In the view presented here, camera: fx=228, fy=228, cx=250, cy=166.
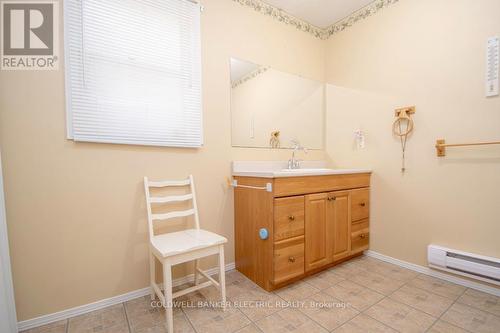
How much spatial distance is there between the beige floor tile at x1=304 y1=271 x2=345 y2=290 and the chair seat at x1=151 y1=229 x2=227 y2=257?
0.86 meters

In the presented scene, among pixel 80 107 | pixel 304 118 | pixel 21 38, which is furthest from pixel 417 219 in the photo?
pixel 21 38

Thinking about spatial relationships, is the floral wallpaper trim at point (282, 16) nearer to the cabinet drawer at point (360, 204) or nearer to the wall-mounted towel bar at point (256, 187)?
the wall-mounted towel bar at point (256, 187)

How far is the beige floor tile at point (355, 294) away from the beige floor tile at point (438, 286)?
39 centimetres

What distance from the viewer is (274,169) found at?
7.38 ft

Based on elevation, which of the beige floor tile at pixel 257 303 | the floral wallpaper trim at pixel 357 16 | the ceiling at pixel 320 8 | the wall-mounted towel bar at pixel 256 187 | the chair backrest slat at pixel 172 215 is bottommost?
the beige floor tile at pixel 257 303

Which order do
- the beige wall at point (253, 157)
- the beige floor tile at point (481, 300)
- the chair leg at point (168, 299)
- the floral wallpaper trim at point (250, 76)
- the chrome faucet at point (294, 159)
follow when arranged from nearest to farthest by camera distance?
the chair leg at point (168, 299) → the beige wall at point (253, 157) → the beige floor tile at point (481, 300) → the floral wallpaper trim at point (250, 76) → the chrome faucet at point (294, 159)

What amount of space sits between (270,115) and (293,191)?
93 centimetres

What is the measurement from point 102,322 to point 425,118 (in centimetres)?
275

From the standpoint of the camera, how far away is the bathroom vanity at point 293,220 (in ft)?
5.33

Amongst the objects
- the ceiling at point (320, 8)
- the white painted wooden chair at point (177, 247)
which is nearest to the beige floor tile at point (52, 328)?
the white painted wooden chair at point (177, 247)

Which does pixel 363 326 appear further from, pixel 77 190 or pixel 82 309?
pixel 77 190

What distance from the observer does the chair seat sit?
51.0 inches

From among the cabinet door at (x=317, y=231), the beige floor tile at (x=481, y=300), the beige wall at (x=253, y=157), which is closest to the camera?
the beige wall at (x=253, y=157)

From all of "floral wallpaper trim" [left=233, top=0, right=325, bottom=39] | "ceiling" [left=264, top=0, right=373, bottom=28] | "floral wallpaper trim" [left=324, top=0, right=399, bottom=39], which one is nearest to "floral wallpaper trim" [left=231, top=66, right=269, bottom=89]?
"floral wallpaper trim" [left=233, top=0, right=325, bottom=39]
